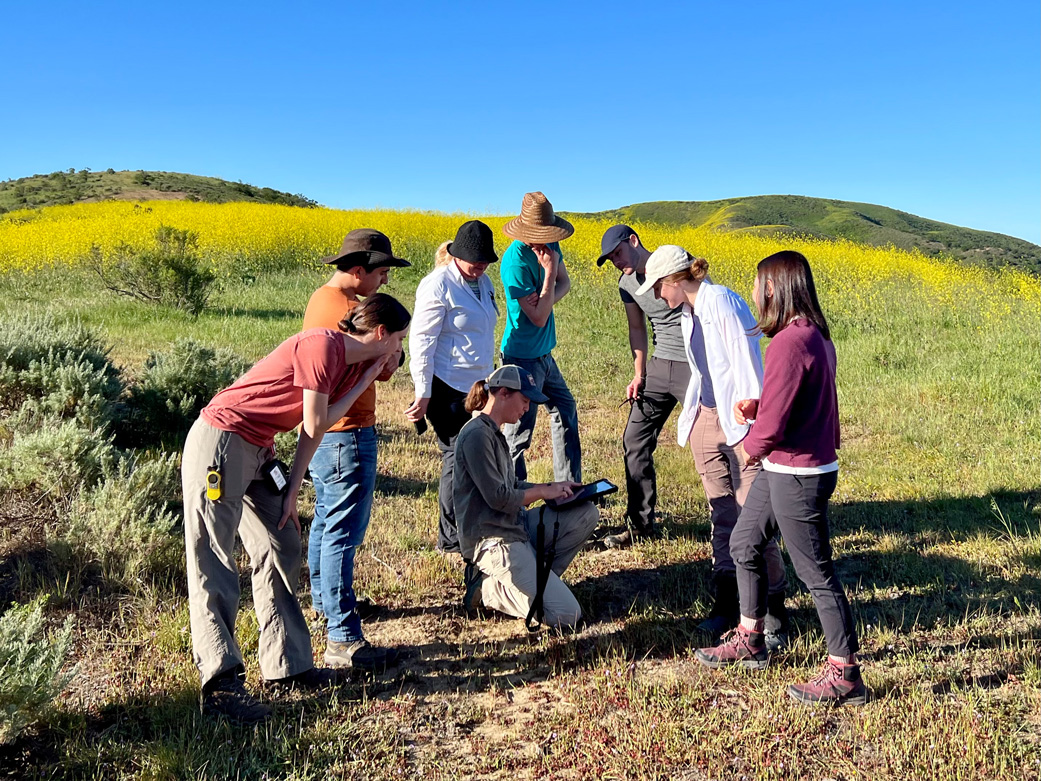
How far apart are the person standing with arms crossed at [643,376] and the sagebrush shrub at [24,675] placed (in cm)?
313

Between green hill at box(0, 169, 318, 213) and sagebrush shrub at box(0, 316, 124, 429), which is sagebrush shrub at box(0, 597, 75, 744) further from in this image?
green hill at box(0, 169, 318, 213)

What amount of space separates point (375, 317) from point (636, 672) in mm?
1978

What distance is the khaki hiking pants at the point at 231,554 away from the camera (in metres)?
2.90

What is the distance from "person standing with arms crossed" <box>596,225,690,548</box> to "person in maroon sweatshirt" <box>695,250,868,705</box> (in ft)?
4.92

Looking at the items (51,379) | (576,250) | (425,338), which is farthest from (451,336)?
(576,250)

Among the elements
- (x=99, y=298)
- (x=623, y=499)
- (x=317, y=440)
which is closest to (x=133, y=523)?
(x=317, y=440)

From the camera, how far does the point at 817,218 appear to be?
6700 centimetres

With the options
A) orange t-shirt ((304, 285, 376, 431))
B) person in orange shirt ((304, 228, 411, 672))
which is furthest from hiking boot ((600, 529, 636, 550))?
orange t-shirt ((304, 285, 376, 431))

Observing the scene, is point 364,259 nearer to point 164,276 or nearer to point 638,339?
point 638,339

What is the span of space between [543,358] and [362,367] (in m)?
1.91

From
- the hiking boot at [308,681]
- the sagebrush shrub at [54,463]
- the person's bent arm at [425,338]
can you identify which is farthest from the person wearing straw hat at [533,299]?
the sagebrush shrub at [54,463]

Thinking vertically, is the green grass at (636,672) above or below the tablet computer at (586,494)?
below

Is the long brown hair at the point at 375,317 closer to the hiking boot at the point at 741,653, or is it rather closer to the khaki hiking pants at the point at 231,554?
the khaki hiking pants at the point at 231,554

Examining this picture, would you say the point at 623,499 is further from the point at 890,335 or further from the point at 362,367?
the point at 890,335
